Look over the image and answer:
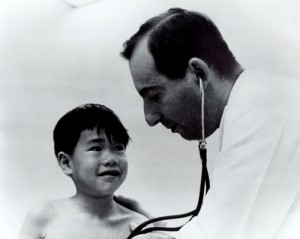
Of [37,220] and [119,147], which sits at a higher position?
[119,147]

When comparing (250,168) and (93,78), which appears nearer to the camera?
(250,168)

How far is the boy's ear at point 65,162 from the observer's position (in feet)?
2.58

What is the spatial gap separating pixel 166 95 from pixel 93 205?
0.22m

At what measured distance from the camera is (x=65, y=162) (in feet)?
2.60

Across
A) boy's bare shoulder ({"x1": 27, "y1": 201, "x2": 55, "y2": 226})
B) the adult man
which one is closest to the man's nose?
the adult man

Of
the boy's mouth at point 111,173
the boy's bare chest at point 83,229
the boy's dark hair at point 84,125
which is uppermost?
Answer: the boy's dark hair at point 84,125

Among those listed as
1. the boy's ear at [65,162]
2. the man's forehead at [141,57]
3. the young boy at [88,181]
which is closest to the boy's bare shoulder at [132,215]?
the young boy at [88,181]

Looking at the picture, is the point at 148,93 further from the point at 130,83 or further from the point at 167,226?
the point at 167,226

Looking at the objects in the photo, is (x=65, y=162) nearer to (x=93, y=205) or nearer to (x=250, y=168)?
(x=93, y=205)

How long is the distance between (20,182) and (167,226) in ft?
0.87

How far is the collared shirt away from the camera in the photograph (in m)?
0.70

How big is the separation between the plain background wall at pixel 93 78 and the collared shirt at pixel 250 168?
83 millimetres

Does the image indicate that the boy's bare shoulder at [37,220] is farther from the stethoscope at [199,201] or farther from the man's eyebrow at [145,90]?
the man's eyebrow at [145,90]

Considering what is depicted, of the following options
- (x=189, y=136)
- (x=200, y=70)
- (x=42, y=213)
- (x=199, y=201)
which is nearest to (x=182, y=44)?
(x=200, y=70)
